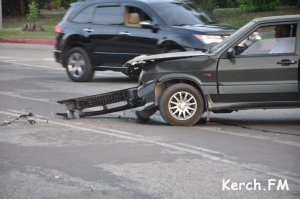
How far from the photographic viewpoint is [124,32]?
15.3 metres

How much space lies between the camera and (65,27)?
1650cm

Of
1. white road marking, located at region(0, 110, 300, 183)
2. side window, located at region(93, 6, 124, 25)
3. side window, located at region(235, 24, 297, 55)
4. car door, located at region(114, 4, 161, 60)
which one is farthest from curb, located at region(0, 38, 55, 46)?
side window, located at region(235, 24, 297, 55)

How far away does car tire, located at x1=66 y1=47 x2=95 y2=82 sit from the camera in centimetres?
1589

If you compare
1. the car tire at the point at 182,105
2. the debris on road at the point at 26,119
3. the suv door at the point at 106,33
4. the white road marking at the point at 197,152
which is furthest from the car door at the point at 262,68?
the suv door at the point at 106,33

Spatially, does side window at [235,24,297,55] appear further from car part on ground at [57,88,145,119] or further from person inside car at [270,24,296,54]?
car part on ground at [57,88,145,119]

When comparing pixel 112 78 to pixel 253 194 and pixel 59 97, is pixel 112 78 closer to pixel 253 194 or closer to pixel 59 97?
pixel 59 97

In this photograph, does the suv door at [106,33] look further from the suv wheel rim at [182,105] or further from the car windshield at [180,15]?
the suv wheel rim at [182,105]

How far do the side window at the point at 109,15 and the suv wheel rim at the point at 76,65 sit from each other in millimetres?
905

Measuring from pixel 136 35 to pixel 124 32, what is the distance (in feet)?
1.16

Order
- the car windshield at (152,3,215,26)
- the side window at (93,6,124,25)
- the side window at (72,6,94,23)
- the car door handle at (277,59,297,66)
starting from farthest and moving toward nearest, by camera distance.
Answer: the side window at (72,6,94,23), the side window at (93,6,124,25), the car windshield at (152,3,215,26), the car door handle at (277,59,297,66)

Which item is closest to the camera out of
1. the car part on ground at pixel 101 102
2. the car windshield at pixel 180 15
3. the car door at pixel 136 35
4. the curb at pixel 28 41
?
the car part on ground at pixel 101 102

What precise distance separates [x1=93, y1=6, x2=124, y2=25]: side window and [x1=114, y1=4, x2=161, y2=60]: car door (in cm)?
16

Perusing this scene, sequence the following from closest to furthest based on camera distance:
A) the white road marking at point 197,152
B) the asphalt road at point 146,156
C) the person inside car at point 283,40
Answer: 1. the asphalt road at point 146,156
2. the white road marking at point 197,152
3. the person inside car at point 283,40

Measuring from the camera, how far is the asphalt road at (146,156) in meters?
6.56
